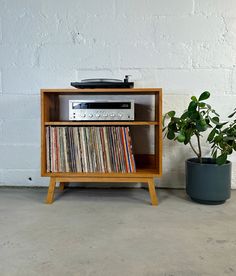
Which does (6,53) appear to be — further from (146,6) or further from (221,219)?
(221,219)

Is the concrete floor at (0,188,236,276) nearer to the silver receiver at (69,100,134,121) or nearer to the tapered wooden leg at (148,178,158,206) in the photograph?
the tapered wooden leg at (148,178,158,206)

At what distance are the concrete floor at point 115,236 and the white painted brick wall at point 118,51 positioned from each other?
0.48m

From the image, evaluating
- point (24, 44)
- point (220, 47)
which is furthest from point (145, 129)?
point (24, 44)

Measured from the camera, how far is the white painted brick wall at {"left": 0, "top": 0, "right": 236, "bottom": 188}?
A: 188cm

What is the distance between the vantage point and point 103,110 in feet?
5.26

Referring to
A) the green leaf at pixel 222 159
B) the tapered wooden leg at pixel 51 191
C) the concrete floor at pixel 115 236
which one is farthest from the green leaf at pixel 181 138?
the tapered wooden leg at pixel 51 191

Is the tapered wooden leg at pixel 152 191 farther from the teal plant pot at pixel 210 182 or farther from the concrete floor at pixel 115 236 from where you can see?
the teal plant pot at pixel 210 182

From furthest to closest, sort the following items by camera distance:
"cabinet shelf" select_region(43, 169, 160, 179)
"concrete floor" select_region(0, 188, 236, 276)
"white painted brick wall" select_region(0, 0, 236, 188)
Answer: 1. "white painted brick wall" select_region(0, 0, 236, 188)
2. "cabinet shelf" select_region(43, 169, 160, 179)
3. "concrete floor" select_region(0, 188, 236, 276)

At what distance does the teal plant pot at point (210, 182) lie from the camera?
1.58 metres

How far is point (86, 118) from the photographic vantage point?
5.30 ft

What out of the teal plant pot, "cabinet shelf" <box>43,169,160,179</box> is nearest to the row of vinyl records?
"cabinet shelf" <box>43,169,160,179</box>

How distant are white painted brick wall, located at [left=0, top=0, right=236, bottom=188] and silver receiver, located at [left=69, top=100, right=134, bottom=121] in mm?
389

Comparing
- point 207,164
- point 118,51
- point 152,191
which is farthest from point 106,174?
point 118,51

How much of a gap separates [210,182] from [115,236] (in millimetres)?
666
